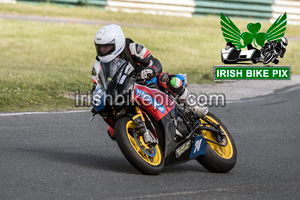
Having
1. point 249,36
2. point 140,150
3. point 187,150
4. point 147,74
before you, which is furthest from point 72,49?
point 140,150

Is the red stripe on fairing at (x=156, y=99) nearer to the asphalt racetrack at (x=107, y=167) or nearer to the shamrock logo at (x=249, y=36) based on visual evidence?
the asphalt racetrack at (x=107, y=167)

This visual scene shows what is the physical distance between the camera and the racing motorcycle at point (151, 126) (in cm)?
575

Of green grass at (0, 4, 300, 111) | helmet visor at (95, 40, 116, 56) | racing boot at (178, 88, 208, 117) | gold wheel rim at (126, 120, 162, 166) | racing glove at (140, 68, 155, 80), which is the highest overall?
helmet visor at (95, 40, 116, 56)

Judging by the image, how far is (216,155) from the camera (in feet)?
20.8

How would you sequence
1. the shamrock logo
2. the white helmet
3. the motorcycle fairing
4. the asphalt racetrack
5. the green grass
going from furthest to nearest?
the shamrock logo < the green grass < the motorcycle fairing < the white helmet < the asphalt racetrack

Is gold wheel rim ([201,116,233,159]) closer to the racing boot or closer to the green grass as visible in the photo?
the racing boot

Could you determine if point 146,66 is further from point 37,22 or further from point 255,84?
point 37,22

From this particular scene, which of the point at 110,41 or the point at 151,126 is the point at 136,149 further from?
the point at 110,41

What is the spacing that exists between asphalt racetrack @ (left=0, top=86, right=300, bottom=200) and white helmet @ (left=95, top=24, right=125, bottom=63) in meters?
1.14

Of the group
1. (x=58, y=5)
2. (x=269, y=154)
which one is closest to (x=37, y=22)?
(x=58, y=5)

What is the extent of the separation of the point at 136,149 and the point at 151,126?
382 mm

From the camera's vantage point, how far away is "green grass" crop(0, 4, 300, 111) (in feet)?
38.4

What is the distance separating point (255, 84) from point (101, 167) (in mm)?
8886

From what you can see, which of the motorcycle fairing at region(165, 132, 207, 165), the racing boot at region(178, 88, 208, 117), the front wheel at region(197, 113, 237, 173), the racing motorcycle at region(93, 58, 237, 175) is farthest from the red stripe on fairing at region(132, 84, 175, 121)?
the front wheel at region(197, 113, 237, 173)
